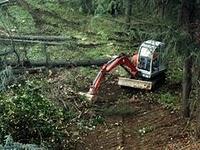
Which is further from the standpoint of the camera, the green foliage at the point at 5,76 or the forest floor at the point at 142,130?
the forest floor at the point at 142,130

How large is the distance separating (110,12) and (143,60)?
18.6 feet

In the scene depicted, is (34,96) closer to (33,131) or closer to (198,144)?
(33,131)

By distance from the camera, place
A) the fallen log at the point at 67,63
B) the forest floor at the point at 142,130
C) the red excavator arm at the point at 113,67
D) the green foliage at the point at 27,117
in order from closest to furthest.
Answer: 1. the green foliage at the point at 27,117
2. the forest floor at the point at 142,130
3. the red excavator arm at the point at 113,67
4. the fallen log at the point at 67,63

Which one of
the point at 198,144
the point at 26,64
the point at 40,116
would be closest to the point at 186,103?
the point at 198,144

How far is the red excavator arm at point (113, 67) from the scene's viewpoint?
1305 centimetres

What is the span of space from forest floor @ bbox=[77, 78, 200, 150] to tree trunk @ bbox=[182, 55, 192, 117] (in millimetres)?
293

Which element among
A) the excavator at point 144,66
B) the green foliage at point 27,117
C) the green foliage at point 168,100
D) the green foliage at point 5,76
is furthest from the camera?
the excavator at point 144,66

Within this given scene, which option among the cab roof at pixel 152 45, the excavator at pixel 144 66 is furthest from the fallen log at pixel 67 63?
the cab roof at pixel 152 45

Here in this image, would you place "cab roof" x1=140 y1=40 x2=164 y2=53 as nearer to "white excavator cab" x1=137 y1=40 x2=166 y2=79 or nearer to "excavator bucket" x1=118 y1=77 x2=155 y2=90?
"white excavator cab" x1=137 y1=40 x2=166 y2=79

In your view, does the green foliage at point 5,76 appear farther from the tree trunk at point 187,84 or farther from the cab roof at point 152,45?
the cab roof at point 152,45

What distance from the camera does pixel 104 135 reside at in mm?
11844

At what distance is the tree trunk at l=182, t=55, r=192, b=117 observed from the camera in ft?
37.8

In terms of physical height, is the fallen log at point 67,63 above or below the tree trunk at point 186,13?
below

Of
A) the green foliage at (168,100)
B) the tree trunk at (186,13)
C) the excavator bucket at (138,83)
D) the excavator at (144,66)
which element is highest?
the tree trunk at (186,13)
